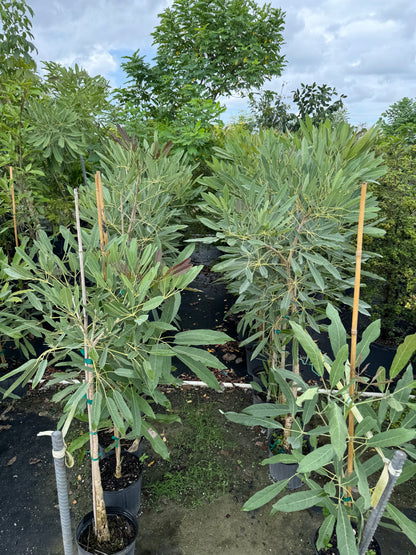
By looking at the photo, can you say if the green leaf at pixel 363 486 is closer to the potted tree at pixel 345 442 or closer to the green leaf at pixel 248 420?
the potted tree at pixel 345 442

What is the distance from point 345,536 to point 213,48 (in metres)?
9.18

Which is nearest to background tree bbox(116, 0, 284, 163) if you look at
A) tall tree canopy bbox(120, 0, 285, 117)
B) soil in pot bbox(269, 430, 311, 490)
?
tall tree canopy bbox(120, 0, 285, 117)

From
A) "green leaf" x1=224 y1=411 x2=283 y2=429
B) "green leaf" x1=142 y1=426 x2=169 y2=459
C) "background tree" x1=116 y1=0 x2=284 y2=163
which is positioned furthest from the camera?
"background tree" x1=116 y1=0 x2=284 y2=163

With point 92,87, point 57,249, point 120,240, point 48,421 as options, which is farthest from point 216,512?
point 92,87

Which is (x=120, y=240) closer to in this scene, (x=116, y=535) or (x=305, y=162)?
(x=305, y=162)

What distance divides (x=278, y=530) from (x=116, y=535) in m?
0.78

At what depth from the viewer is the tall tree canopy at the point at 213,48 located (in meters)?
7.07

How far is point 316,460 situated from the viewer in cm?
92

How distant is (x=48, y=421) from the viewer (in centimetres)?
247

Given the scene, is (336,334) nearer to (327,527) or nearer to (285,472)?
(327,527)

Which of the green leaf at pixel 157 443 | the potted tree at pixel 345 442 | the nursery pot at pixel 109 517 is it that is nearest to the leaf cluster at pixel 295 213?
the potted tree at pixel 345 442

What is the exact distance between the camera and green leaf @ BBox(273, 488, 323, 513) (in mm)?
1023

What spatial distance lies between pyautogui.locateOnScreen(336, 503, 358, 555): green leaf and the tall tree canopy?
7.11m

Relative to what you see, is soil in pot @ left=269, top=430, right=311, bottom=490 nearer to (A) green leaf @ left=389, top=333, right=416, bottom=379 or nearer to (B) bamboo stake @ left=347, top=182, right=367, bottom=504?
(B) bamboo stake @ left=347, top=182, right=367, bottom=504
